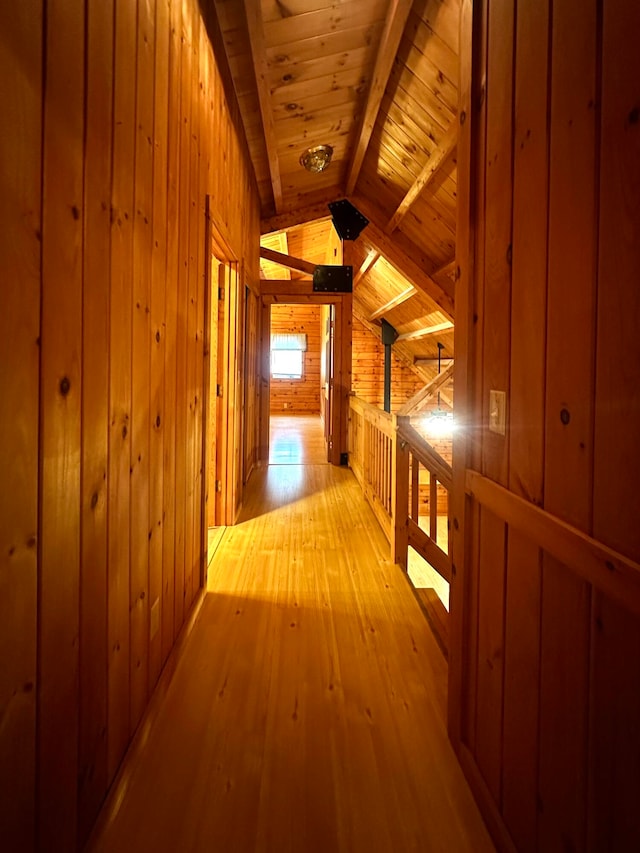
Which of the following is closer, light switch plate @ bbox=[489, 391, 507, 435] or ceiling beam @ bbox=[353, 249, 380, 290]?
light switch plate @ bbox=[489, 391, 507, 435]

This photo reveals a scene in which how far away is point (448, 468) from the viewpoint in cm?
212

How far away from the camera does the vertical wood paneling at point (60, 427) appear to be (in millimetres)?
806

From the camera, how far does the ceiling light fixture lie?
13.0 ft

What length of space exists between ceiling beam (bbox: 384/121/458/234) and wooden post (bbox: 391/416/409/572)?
6.06 ft

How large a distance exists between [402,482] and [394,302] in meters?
4.48

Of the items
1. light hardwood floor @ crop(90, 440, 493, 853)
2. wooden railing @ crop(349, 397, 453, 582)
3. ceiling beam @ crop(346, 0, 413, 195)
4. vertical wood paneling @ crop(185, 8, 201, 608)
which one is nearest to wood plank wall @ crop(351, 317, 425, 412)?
ceiling beam @ crop(346, 0, 413, 195)

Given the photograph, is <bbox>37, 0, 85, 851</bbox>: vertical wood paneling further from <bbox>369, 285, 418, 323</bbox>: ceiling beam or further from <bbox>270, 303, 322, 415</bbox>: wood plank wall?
<bbox>270, 303, 322, 415</bbox>: wood plank wall

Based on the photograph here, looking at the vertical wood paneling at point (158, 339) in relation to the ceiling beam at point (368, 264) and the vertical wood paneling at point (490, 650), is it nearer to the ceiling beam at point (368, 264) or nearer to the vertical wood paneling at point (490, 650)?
the vertical wood paneling at point (490, 650)

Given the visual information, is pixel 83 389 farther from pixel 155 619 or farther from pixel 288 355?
pixel 288 355

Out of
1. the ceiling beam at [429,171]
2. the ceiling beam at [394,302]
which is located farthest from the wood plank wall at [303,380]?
the ceiling beam at [429,171]

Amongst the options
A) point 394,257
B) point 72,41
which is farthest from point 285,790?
point 394,257

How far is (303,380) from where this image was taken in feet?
37.8

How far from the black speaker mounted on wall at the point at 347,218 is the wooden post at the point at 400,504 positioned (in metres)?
3.14

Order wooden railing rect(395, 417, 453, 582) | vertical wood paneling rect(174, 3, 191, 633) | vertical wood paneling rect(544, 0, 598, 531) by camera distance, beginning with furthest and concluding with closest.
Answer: wooden railing rect(395, 417, 453, 582), vertical wood paneling rect(174, 3, 191, 633), vertical wood paneling rect(544, 0, 598, 531)
